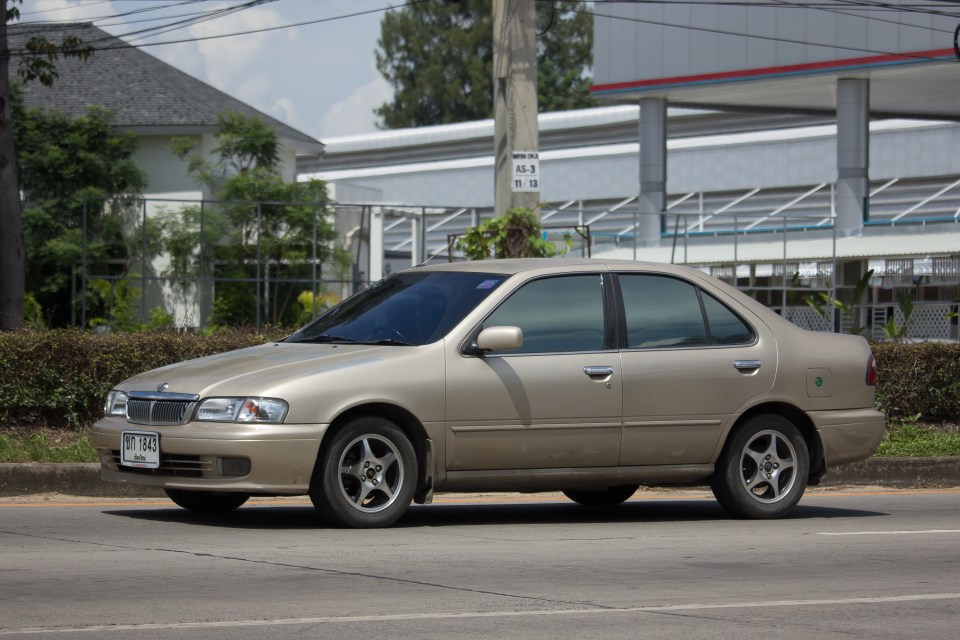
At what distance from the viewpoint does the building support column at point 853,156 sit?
110 ft

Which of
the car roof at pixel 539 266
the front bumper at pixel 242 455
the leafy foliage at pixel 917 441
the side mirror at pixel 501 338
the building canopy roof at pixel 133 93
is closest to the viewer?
the front bumper at pixel 242 455

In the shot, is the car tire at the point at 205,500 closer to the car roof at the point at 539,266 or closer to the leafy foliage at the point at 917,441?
the car roof at the point at 539,266

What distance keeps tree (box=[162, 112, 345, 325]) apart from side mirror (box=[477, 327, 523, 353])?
1937 cm

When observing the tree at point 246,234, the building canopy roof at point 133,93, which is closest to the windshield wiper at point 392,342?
the tree at point 246,234

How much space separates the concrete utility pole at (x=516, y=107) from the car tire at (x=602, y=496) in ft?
15.5

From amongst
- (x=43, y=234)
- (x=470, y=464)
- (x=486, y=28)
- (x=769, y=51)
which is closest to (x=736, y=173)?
(x=769, y=51)

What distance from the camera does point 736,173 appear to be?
4897 cm

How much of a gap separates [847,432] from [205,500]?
4290 millimetres

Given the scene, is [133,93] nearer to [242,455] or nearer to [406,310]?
[406,310]

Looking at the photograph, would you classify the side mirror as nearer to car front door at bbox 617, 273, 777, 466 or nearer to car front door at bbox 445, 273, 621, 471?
car front door at bbox 445, 273, 621, 471

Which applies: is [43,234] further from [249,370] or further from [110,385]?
[249,370]

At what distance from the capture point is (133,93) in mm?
35250

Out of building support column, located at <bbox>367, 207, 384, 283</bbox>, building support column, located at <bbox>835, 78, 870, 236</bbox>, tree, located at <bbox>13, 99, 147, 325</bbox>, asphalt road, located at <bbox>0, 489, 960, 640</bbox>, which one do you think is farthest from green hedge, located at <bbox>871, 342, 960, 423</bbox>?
building support column, located at <bbox>367, 207, 384, 283</bbox>

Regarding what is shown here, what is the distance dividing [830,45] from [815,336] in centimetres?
2411
